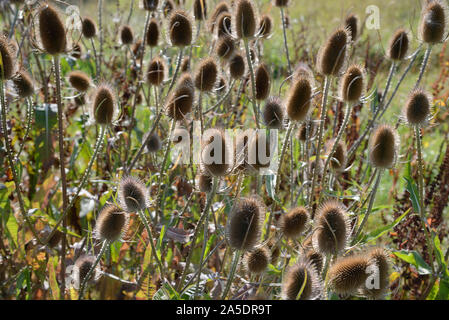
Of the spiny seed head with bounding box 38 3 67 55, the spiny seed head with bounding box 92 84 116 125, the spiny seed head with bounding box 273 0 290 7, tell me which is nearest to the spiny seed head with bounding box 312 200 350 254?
the spiny seed head with bounding box 92 84 116 125

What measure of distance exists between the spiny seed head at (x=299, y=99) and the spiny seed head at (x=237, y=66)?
56 centimetres

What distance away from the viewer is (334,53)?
1835 mm

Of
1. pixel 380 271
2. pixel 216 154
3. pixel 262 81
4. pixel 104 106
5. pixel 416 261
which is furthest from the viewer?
pixel 262 81

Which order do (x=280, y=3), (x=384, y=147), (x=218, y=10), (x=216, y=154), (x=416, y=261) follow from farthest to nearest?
(x=280, y=3)
(x=218, y=10)
(x=384, y=147)
(x=416, y=261)
(x=216, y=154)

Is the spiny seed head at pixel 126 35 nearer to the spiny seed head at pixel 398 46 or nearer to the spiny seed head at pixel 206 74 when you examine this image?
the spiny seed head at pixel 206 74

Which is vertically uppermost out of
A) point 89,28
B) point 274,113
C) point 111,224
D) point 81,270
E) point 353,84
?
point 89,28

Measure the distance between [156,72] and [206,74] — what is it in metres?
0.44

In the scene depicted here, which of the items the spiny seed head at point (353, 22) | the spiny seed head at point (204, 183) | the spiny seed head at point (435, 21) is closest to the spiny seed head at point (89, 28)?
the spiny seed head at point (353, 22)

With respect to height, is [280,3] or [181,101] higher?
[280,3]

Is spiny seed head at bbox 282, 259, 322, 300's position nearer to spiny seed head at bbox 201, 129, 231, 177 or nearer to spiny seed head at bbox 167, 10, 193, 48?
spiny seed head at bbox 201, 129, 231, 177

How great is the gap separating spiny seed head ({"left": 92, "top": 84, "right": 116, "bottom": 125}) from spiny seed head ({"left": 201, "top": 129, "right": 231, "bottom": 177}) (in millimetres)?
492

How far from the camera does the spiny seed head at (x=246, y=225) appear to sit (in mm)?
1347

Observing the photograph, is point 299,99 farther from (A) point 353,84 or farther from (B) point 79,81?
(B) point 79,81

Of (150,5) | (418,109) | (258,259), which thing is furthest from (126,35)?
(258,259)
